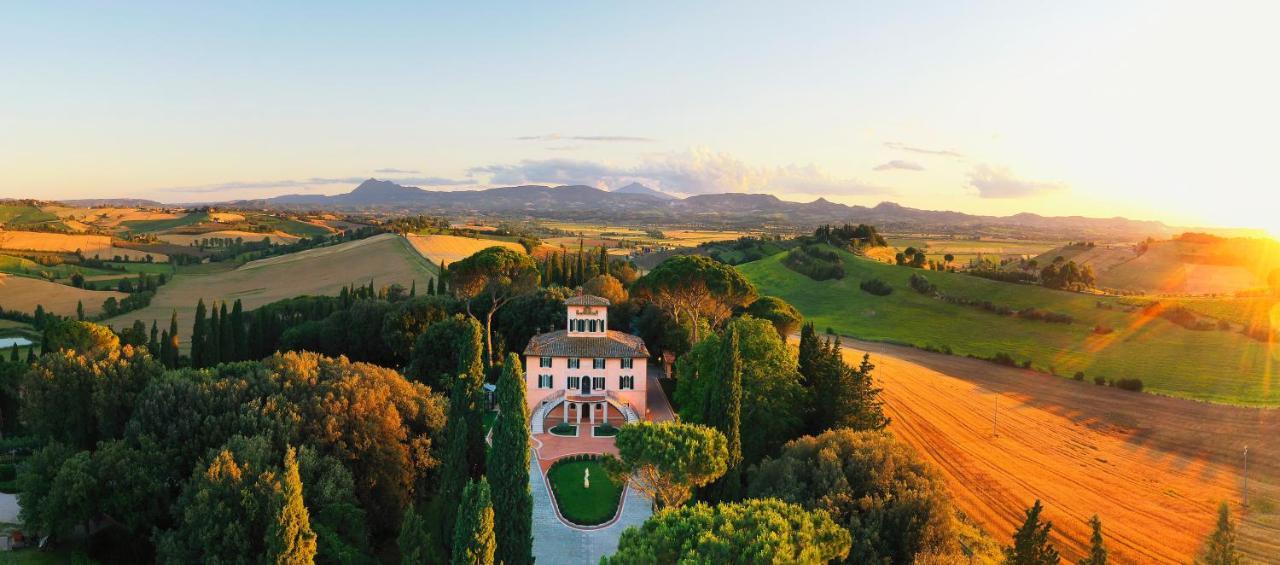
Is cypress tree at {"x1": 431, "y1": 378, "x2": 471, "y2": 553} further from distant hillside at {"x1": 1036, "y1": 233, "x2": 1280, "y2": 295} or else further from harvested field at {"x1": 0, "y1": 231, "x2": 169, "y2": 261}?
harvested field at {"x1": 0, "y1": 231, "x2": 169, "y2": 261}

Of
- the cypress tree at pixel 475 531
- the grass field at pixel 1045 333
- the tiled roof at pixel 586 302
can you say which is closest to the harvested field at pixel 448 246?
the grass field at pixel 1045 333

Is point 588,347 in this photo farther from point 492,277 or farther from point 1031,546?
point 1031,546

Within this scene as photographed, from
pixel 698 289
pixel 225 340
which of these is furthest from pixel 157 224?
pixel 698 289

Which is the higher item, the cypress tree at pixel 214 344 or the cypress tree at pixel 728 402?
the cypress tree at pixel 728 402

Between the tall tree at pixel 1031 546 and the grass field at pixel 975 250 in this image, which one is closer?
the tall tree at pixel 1031 546

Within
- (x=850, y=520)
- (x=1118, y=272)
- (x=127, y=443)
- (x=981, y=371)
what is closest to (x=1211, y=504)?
(x=850, y=520)

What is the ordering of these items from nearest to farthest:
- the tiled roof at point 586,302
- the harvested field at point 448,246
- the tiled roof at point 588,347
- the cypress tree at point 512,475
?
the cypress tree at point 512,475 → the tiled roof at point 588,347 → the tiled roof at point 586,302 → the harvested field at point 448,246

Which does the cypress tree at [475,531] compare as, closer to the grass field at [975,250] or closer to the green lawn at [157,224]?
the grass field at [975,250]
